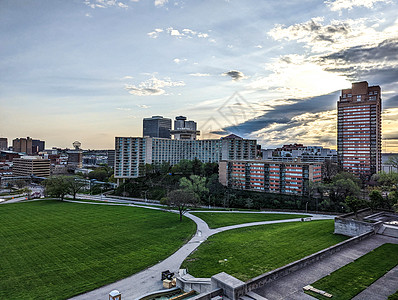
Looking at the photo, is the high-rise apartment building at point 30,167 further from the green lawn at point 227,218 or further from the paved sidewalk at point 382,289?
the paved sidewalk at point 382,289

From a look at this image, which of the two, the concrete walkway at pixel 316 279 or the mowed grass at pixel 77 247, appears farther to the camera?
the mowed grass at pixel 77 247

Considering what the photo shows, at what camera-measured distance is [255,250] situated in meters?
28.8

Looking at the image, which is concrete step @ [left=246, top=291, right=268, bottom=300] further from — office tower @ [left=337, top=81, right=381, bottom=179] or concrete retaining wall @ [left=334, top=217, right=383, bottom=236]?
office tower @ [left=337, top=81, right=381, bottom=179]

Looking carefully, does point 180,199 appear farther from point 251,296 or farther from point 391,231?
point 251,296

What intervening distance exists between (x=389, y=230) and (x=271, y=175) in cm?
5256

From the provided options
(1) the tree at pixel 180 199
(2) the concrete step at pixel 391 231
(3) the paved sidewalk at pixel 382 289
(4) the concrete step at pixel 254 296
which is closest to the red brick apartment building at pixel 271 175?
(1) the tree at pixel 180 199

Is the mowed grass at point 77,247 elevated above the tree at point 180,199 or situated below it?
below

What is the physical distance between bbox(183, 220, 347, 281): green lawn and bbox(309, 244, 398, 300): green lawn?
5.44 m

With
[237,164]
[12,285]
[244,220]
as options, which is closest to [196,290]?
[12,285]

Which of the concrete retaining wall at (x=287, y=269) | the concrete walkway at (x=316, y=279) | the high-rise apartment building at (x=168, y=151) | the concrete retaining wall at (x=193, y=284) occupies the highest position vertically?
the high-rise apartment building at (x=168, y=151)

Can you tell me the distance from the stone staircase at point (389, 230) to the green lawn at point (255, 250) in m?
4.27

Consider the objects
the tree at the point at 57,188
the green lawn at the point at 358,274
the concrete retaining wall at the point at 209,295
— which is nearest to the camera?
the concrete retaining wall at the point at 209,295

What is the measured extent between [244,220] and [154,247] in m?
21.4

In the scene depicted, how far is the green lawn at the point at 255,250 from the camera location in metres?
24.2
